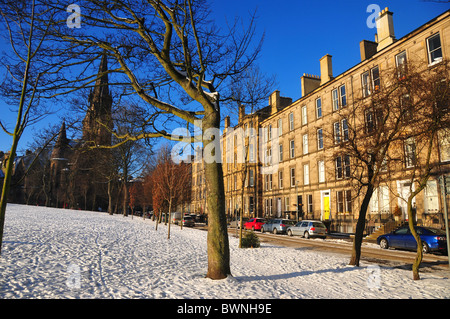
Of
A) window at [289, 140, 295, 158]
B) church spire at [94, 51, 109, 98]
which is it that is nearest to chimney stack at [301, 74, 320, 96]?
window at [289, 140, 295, 158]

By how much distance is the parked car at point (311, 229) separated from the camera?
25467 mm

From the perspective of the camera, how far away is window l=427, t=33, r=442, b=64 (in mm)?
22864

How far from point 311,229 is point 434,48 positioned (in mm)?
17289

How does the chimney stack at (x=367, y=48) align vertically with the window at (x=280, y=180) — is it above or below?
above

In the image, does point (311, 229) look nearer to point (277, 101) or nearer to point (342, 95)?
point (342, 95)

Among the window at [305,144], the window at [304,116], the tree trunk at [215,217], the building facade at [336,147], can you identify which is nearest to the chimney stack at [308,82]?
the building facade at [336,147]

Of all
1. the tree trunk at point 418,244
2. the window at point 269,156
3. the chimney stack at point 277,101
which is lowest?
the tree trunk at point 418,244

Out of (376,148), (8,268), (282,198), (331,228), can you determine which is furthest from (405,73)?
(282,198)

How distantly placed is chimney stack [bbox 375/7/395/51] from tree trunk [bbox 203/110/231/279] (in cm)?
2743

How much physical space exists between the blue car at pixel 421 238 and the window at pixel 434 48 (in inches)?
541

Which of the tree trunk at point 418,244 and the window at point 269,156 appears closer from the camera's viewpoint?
the tree trunk at point 418,244

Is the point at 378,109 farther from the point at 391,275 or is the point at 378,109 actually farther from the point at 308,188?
the point at 308,188

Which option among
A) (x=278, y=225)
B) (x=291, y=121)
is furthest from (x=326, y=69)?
(x=278, y=225)

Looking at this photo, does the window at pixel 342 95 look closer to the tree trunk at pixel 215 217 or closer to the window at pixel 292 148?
the window at pixel 292 148
